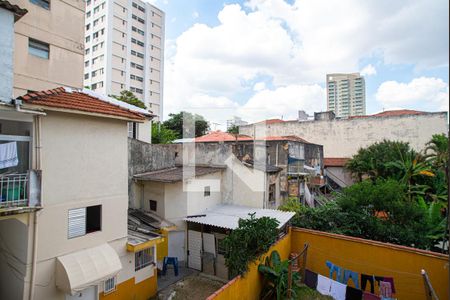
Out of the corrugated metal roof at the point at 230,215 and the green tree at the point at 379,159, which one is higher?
the green tree at the point at 379,159

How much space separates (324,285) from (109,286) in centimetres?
787

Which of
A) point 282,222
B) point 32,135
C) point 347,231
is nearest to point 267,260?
point 282,222

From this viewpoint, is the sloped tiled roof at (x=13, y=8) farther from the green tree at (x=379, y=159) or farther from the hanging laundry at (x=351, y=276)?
the green tree at (x=379, y=159)

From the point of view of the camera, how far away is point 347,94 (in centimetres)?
6381

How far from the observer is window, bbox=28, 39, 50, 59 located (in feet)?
44.8

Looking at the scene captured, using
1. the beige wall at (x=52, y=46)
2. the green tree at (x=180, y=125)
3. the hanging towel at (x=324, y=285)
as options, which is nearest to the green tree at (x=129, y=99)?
the green tree at (x=180, y=125)

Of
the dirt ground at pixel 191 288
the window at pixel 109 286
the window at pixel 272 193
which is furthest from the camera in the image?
the window at pixel 272 193

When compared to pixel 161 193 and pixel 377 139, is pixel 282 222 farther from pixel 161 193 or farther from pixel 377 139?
pixel 377 139

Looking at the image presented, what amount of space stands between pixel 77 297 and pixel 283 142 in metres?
13.6

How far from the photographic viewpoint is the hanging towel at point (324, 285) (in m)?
10.2

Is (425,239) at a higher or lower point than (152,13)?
lower

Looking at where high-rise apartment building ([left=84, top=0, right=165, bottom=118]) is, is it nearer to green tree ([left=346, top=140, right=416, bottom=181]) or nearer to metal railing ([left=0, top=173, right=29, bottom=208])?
green tree ([left=346, top=140, right=416, bottom=181])

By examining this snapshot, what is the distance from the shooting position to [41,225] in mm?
7367

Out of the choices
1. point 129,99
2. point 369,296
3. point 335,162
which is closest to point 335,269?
point 369,296
